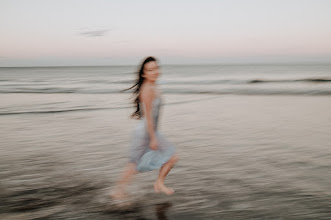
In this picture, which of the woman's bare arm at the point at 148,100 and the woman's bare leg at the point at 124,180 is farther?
the woman's bare leg at the point at 124,180

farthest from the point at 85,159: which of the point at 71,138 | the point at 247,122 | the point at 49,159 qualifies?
the point at 247,122

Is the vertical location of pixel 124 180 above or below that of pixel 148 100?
below

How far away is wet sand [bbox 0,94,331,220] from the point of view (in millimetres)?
3606

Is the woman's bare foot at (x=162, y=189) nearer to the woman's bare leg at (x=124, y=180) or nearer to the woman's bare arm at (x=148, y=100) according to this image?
the woman's bare leg at (x=124, y=180)

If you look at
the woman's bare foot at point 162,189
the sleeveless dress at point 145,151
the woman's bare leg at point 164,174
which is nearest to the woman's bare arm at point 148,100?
the sleeveless dress at point 145,151

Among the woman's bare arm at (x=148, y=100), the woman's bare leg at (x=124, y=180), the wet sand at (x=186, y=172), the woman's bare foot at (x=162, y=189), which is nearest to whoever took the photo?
the woman's bare arm at (x=148, y=100)

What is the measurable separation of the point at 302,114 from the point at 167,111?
4.61 m

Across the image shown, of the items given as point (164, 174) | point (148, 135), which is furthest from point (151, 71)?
point (164, 174)

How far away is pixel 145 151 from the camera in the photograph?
3766mm

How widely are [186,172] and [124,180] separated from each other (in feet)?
4.53

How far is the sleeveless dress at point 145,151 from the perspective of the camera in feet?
12.0

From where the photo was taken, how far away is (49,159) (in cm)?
577

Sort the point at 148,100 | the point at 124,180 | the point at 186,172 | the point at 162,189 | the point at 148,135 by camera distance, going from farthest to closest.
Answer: the point at 186,172, the point at 162,189, the point at 124,180, the point at 148,135, the point at 148,100

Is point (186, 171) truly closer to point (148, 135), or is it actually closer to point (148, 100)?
point (148, 135)
